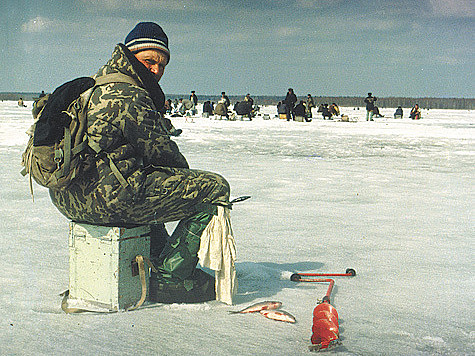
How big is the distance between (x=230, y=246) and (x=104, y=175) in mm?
733

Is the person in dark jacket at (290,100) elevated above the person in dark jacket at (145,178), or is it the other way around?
the person in dark jacket at (290,100)

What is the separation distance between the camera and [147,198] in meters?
2.74

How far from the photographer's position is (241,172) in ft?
29.1

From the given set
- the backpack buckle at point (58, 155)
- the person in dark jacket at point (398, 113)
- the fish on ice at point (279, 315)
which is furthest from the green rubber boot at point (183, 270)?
the person in dark jacket at point (398, 113)

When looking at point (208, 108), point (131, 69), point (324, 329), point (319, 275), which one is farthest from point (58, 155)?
point (208, 108)

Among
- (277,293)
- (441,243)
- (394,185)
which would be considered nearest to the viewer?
(277,293)

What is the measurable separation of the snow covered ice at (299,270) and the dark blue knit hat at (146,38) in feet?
4.36

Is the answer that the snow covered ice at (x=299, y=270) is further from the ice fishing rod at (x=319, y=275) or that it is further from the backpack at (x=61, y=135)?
the backpack at (x=61, y=135)

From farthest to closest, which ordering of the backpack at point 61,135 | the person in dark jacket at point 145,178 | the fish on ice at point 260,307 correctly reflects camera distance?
1. the fish on ice at point 260,307
2. the person in dark jacket at point 145,178
3. the backpack at point 61,135

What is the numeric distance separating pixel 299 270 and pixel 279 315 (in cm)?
100

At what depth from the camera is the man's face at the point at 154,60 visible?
112 inches

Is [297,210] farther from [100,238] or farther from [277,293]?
[100,238]

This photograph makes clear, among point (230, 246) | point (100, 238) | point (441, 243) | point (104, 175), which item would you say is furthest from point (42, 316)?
point (441, 243)

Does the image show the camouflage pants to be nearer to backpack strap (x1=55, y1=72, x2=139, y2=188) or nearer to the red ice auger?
backpack strap (x1=55, y1=72, x2=139, y2=188)
